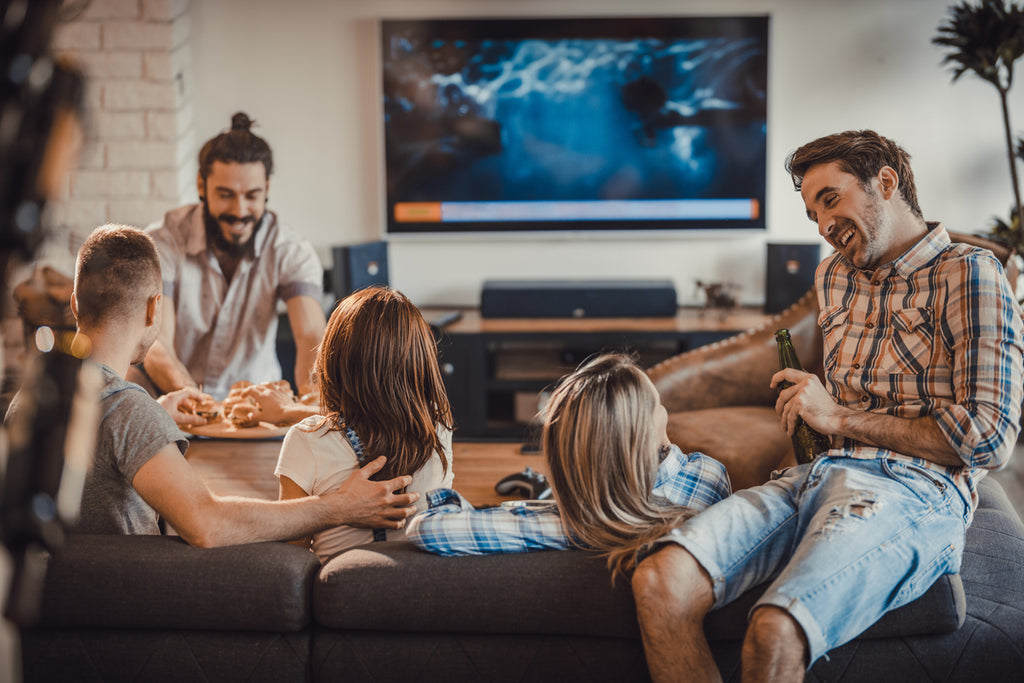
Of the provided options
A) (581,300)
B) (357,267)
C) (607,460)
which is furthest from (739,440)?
(357,267)

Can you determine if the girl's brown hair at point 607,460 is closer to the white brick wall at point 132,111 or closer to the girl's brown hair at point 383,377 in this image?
the girl's brown hair at point 383,377

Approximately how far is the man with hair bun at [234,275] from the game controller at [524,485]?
0.88 meters

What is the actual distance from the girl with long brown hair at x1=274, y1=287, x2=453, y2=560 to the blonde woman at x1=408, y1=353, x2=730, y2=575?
0.60ft

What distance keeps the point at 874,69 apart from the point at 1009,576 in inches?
129

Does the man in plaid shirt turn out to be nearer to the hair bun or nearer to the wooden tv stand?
the hair bun

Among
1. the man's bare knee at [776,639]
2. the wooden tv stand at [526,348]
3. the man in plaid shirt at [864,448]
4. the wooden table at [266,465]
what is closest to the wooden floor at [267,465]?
the wooden table at [266,465]

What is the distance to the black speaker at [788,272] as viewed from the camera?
4062 millimetres

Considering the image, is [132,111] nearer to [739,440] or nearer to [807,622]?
[739,440]

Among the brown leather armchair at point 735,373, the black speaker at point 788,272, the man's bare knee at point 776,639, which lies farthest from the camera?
the black speaker at point 788,272

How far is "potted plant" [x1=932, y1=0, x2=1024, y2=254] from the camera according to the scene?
140 inches

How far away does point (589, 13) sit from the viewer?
14.0 ft

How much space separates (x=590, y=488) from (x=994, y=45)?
10.6 ft

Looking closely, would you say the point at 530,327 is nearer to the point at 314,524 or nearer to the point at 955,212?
the point at 955,212

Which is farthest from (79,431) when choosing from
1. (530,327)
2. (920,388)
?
(530,327)
